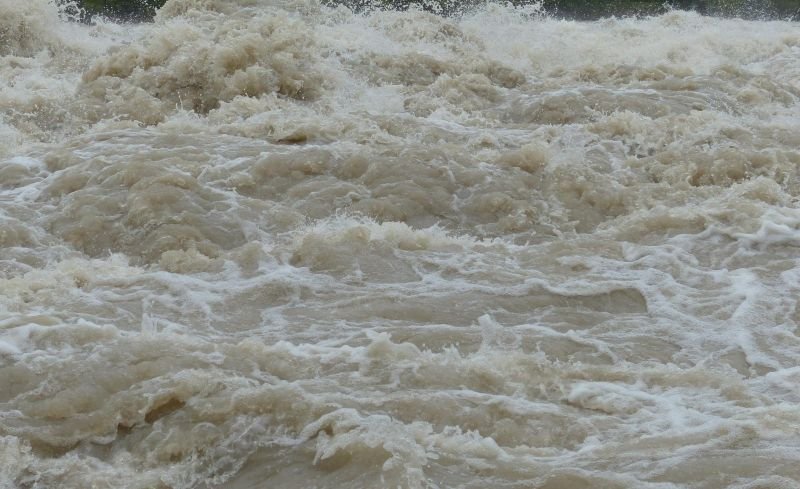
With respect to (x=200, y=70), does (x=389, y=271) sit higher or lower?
lower

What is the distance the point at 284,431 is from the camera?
12.9 feet

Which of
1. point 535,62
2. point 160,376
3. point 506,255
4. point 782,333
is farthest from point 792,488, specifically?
point 535,62

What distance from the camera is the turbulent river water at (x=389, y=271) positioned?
3.82 metres

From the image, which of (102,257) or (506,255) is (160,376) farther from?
(506,255)

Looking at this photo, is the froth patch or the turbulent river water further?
the froth patch

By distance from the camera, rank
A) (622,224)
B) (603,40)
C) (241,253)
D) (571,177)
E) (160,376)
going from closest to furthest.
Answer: (160,376) → (241,253) → (622,224) → (571,177) → (603,40)

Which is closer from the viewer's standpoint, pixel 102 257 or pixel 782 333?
pixel 782 333

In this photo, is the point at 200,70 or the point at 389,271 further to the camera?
the point at 200,70

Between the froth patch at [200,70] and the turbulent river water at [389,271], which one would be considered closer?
the turbulent river water at [389,271]

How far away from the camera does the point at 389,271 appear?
5.89 m

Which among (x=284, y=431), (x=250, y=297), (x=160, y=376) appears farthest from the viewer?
(x=250, y=297)

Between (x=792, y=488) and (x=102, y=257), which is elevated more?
(x=792, y=488)

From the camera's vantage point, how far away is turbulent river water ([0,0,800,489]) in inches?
150

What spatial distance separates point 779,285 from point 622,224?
1379mm
